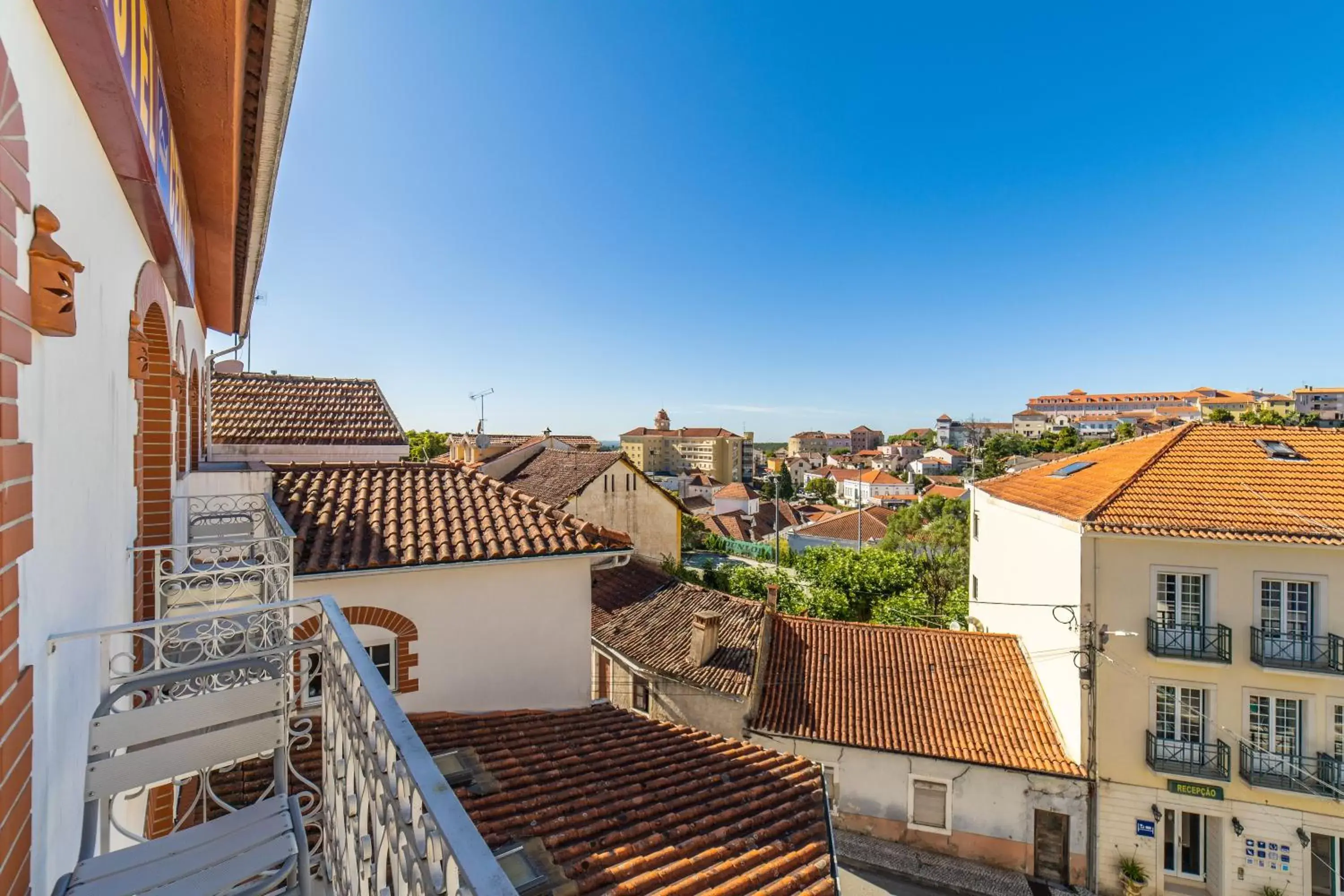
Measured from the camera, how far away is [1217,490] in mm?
11273

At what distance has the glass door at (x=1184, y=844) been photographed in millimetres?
11055

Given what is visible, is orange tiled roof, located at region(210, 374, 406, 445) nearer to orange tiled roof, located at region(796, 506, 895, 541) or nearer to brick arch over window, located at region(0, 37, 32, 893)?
brick arch over window, located at region(0, 37, 32, 893)

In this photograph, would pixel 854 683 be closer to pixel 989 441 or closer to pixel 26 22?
pixel 26 22

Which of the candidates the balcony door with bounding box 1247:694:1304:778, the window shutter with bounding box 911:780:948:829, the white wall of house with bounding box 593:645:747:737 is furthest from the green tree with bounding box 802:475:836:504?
the white wall of house with bounding box 593:645:747:737

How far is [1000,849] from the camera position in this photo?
11547 millimetres

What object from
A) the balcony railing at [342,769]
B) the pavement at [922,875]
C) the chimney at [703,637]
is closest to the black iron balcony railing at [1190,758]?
the pavement at [922,875]

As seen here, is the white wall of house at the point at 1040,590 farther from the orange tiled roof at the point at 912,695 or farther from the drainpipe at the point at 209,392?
the drainpipe at the point at 209,392

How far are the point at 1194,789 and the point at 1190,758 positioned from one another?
629 millimetres

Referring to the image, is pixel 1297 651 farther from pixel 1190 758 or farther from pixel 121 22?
pixel 121 22

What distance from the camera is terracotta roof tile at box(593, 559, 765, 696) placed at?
507 inches

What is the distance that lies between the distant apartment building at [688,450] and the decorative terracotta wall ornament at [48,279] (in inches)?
3926

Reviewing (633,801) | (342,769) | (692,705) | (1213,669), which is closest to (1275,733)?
(1213,669)

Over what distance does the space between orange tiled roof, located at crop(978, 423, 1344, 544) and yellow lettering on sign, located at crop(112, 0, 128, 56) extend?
13144mm

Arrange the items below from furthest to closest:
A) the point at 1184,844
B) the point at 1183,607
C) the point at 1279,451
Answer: the point at 1279,451, the point at 1184,844, the point at 1183,607
